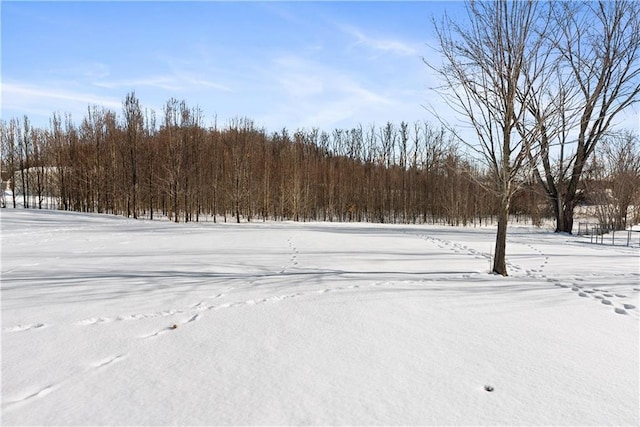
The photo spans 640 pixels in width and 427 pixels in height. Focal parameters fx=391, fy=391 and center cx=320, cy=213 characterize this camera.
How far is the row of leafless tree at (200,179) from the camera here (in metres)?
27.4

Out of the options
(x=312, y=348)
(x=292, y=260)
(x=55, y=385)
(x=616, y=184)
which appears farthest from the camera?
(x=616, y=184)

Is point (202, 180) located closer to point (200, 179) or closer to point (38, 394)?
point (200, 179)

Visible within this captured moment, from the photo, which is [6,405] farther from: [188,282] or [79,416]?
[188,282]

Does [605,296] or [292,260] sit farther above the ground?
[292,260]

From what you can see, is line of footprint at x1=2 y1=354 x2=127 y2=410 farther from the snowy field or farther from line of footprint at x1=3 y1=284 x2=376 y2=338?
line of footprint at x1=3 y1=284 x2=376 y2=338

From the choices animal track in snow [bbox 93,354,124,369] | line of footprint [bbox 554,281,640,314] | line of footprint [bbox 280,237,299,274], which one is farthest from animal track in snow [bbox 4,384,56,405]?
line of footprint [bbox 554,281,640,314]

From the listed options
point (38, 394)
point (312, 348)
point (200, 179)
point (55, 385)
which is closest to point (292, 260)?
point (312, 348)

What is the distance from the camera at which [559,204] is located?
19469 mm

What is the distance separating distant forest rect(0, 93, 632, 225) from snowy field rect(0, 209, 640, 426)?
1962cm

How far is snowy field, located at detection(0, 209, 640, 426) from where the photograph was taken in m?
2.33

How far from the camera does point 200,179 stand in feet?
96.5

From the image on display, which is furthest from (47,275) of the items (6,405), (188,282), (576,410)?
(576,410)

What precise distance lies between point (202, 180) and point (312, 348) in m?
29.2

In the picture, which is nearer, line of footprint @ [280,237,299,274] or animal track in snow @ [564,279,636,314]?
animal track in snow @ [564,279,636,314]
